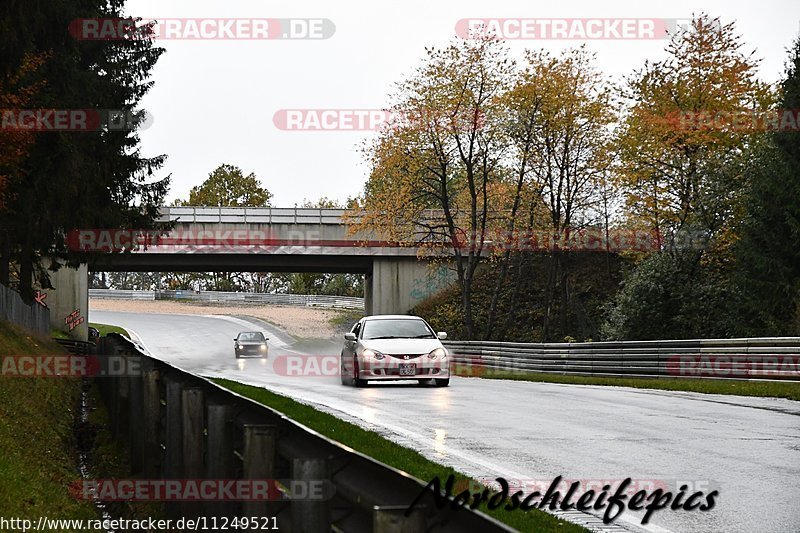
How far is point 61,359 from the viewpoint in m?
27.9

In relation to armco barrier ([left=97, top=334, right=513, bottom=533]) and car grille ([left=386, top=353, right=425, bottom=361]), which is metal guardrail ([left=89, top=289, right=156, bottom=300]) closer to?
car grille ([left=386, top=353, right=425, bottom=361])

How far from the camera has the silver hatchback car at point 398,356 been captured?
22828 millimetres

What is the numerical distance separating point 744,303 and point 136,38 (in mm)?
23186

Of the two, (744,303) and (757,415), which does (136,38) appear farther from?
(757,415)

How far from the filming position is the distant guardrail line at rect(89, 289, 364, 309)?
107 m

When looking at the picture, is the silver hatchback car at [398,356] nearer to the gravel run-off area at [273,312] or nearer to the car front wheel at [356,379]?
the car front wheel at [356,379]

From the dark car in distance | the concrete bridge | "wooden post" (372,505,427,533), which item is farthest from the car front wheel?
the dark car in distance

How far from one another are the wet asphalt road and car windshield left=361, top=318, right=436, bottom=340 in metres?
1.12

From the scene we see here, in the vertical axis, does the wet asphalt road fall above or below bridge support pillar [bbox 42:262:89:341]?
below

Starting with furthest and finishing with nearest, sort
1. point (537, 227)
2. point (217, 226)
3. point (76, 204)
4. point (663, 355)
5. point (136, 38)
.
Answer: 1. point (217, 226)
2. point (537, 227)
3. point (136, 38)
4. point (76, 204)
5. point (663, 355)

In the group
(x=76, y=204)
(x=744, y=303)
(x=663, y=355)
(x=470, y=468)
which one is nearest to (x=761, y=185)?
(x=744, y=303)

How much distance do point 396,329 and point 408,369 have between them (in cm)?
139

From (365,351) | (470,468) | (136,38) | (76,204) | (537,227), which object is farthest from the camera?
(537,227)

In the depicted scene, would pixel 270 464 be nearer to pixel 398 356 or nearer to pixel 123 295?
pixel 398 356
